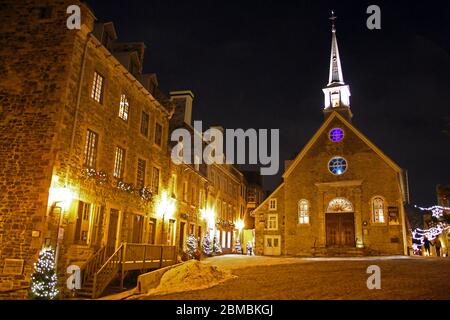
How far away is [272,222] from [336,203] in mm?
5807

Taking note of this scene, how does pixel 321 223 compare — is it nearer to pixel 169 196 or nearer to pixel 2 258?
pixel 169 196

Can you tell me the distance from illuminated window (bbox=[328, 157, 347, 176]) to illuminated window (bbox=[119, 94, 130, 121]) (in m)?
19.0

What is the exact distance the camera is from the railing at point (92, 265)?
13281 mm

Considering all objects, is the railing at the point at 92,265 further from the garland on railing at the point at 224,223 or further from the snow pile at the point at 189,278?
the garland on railing at the point at 224,223

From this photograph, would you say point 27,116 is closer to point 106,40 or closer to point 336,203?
point 106,40

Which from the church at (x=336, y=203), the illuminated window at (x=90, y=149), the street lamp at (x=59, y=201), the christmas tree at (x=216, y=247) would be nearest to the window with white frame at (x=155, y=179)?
the illuminated window at (x=90, y=149)

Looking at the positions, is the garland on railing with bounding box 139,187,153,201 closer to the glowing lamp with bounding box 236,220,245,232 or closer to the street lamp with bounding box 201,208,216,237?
the street lamp with bounding box 201,208,216,237

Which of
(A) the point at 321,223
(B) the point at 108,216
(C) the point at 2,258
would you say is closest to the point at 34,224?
(C) the point at 2,258

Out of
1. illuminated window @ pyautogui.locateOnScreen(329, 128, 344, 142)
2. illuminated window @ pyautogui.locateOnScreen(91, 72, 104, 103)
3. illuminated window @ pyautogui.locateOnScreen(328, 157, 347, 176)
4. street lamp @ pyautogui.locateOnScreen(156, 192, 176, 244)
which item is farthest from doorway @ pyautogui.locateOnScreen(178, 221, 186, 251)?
illuminated window @ pyautogui.locateOnScreen(329, 128, 344, 142)

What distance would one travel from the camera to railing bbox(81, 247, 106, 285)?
13.3 meters

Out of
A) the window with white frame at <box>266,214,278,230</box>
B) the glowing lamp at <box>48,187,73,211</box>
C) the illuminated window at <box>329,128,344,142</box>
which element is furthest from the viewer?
the window with white frame at <box>266,214,278,230</box>

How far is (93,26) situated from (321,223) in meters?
22.3

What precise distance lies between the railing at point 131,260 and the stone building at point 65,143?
78cm

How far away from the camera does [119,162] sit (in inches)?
663
